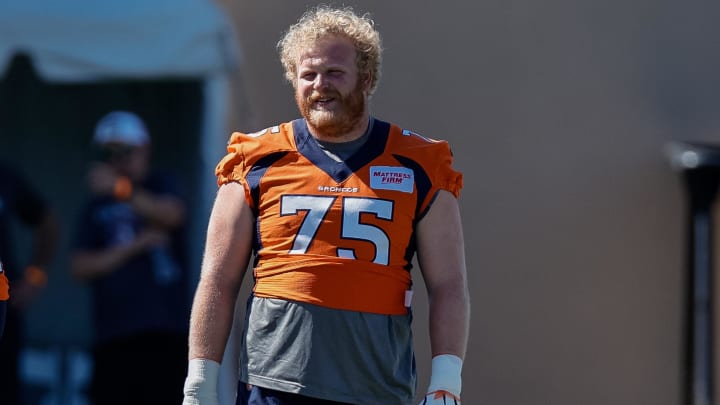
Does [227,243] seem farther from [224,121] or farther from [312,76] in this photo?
[224,121]

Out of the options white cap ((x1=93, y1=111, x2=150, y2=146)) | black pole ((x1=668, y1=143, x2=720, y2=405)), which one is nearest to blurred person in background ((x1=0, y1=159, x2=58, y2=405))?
white cap ((x1=93, y1=111, x2=150, y2=146))

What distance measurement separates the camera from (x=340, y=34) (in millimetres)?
3320

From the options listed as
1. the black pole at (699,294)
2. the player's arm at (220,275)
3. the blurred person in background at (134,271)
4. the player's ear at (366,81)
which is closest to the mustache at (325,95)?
the player's ear at (366,81)

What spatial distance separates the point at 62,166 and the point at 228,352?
2.17 m

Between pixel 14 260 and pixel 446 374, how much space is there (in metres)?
3.31

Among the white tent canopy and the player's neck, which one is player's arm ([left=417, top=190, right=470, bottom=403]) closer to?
the player's neck

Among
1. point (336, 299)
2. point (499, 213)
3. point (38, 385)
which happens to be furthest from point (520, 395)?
point (336, 299)

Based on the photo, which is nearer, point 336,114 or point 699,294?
point 336,114

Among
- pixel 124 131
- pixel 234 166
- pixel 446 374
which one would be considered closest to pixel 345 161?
pixel 234 166

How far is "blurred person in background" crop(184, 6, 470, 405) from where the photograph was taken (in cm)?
A: 315

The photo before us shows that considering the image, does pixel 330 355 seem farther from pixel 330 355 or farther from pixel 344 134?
pixel 344 134

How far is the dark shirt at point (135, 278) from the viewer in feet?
18.3

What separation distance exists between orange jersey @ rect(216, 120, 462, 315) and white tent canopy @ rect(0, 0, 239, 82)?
2366 mm

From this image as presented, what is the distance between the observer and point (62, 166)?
24.0 feet
